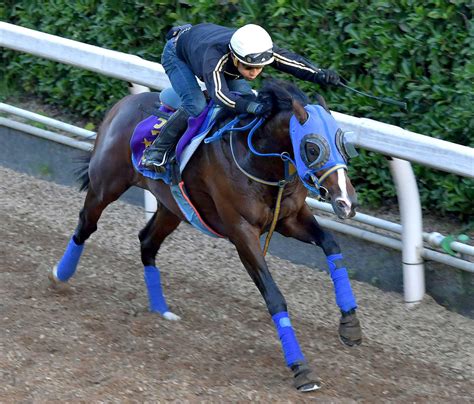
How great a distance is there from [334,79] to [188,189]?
42.4 inches

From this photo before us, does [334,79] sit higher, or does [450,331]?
[334,79]

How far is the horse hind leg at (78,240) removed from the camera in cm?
666

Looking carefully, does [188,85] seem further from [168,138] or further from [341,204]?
[341,204]

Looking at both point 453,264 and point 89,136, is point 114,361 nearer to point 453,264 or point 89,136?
point 453,264

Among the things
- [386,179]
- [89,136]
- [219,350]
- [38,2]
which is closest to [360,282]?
[386,179]

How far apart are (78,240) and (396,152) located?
2193 mm

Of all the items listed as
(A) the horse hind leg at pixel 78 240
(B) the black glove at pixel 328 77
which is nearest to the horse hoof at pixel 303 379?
(B) the black glove at pixel 328 77

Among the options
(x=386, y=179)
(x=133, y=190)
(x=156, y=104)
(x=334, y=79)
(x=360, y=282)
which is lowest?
(x=133, y=190)

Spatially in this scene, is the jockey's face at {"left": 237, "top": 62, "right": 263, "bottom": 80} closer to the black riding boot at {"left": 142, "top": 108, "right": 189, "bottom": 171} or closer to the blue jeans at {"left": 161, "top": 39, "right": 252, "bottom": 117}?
the blue jeans at {"left": 161, "top": 39, "right": 252, "bottom": 117}

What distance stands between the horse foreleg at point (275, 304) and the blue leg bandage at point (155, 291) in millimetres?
1019

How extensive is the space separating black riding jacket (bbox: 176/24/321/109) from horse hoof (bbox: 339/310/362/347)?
1295 millimetres

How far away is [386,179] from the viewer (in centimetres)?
690

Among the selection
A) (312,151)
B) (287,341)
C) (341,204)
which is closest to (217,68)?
(312,151)

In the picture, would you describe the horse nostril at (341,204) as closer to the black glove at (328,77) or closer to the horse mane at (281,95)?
the horse mane at (281,95)
